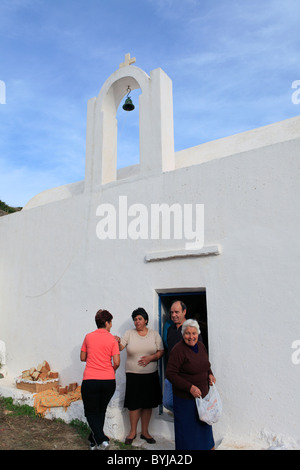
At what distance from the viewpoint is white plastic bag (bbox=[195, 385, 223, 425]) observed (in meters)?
3.09

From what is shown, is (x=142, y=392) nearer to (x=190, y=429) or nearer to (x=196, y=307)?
(x=190, y=429)

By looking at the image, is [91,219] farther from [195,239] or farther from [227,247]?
[227,247]

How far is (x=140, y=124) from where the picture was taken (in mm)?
5590

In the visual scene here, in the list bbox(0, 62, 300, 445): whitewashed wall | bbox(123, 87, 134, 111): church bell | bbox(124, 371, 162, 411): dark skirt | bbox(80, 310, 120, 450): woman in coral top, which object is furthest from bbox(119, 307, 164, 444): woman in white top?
bbox(123, 87, 134, 111): church bell

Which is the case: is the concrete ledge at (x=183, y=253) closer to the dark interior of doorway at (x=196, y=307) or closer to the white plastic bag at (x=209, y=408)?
the dark interior of doorway at (x=196, y=307)

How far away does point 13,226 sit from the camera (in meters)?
7.34

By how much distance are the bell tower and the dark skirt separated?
9.42ft

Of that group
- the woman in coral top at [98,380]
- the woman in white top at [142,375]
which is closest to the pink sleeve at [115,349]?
the woman in coral top at [98,380]

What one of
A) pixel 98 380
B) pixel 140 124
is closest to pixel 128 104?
pixel 140 124

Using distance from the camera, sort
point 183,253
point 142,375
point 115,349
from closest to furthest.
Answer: point 115,349 < point 142,375 < point 183,253

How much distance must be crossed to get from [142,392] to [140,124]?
3.99m

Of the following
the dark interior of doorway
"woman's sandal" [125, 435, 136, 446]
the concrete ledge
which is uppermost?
the concrete ledge

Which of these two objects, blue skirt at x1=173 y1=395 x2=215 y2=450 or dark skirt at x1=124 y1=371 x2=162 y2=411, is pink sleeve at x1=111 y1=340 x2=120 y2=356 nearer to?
dark skirt at x1=124 y1=371 x2=162 y2=411
